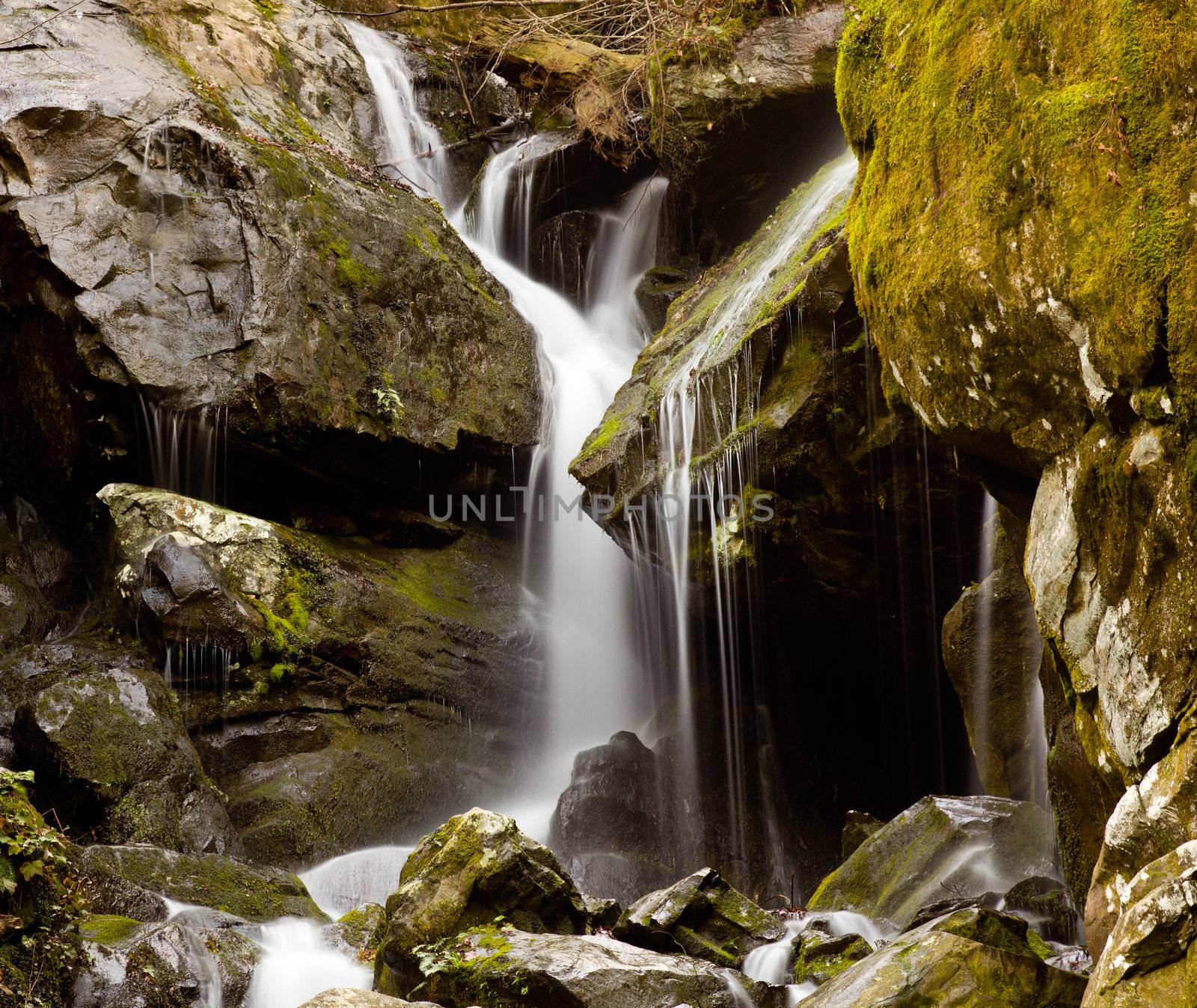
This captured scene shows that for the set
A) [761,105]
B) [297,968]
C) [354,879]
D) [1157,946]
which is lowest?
[354,879]

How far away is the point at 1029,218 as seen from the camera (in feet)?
13.7

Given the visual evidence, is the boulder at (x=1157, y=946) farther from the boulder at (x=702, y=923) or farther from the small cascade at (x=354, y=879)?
the small cascade at (x=354, y=879)

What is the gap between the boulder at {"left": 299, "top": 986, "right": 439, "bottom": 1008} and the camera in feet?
13.0

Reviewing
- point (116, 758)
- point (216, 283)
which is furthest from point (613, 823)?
point (216, 283)

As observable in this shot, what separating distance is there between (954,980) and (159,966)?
13.2 ft

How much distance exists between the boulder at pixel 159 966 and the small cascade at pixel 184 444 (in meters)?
5.66

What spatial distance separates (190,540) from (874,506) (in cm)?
639

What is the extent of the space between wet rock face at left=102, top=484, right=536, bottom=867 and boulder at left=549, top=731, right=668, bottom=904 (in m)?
1.48

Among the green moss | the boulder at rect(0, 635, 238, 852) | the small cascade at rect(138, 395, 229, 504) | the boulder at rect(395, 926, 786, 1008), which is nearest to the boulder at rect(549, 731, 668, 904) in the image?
the boulder at rect(0, 635, 238, 852)

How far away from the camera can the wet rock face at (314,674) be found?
30.7 ft

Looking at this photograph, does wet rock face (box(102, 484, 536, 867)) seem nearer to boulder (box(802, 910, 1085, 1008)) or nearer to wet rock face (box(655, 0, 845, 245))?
boulder (box(802, 910, 1085, 1008))

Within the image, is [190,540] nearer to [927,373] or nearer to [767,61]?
[927,373]

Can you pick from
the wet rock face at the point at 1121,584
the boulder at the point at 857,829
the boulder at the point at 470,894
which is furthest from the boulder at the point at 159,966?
the boulder at the point at 857,829

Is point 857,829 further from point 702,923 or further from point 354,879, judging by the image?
point 354,879
